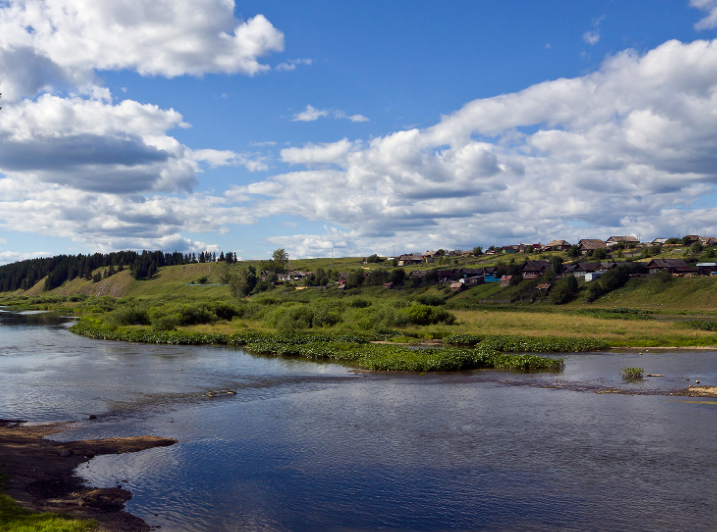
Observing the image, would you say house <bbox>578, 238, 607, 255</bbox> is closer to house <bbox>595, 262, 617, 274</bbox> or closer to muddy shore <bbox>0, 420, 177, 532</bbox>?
house <bbox>595, 262, 617, 274</bbox>

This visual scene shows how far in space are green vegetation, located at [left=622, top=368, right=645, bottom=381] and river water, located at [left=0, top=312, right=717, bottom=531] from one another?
813 mm

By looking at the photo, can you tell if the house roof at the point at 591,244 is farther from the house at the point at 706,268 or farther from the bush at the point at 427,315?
the bush at the point at 427,315

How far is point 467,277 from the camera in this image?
461 ft

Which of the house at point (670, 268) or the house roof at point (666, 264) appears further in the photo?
the house roof at point (666, 264)

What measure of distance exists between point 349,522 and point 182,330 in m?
57.0

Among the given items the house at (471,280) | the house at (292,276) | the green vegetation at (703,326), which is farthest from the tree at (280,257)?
the green vegetation at (703,326)

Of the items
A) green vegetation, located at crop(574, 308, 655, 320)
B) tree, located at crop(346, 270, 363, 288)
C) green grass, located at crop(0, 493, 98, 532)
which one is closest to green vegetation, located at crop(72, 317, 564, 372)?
green grass, located at crop(0, 493, 98, 532)

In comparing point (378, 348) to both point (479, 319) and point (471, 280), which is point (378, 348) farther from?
point (471, 280)

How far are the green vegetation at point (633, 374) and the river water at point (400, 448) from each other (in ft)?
2.67

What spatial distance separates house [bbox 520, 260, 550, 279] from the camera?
127562 millimetres

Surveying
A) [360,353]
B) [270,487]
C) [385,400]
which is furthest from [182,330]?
[270,487]

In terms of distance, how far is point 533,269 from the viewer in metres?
130

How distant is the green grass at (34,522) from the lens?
12.2 m

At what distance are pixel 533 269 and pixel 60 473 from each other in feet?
409
